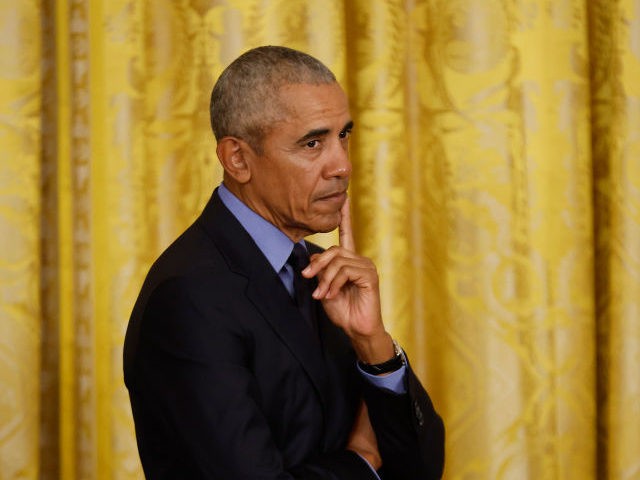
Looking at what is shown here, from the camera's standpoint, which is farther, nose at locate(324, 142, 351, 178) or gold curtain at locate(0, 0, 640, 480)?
gold curtain at locate(0, 0, 640, 480)

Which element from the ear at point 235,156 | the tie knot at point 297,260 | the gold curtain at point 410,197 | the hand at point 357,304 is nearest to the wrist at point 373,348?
the hand at point 357,304

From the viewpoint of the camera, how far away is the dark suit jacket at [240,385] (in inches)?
41.9

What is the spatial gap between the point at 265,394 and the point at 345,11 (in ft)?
3.95

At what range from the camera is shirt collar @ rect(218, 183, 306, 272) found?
1236mm

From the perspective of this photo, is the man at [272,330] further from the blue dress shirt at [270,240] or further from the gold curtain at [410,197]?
the gold curtain at [410,197]

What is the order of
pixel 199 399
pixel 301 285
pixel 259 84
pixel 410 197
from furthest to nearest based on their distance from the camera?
pixel 410 197 → pixel 301 285 → pixel 259 84 → pixel 199 399

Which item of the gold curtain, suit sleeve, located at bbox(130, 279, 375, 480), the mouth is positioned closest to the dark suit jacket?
suit sleeve, located at bbox(130, 279, 375, 480)

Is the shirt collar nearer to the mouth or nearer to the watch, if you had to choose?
the mouth

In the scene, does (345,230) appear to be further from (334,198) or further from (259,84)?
(259,84)

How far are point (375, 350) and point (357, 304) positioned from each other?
0.07 metres

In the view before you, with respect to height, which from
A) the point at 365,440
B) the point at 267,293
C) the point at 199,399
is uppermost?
the point at 267,293

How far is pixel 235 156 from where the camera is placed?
122 cm

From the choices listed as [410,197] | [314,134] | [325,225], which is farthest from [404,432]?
[410,197]

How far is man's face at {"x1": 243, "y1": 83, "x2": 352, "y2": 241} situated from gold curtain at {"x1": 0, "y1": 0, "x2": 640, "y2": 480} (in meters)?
0.78
